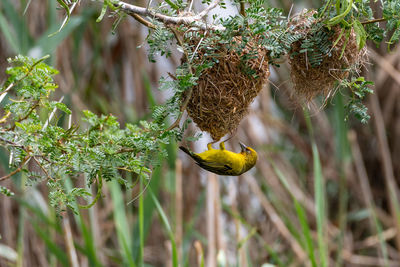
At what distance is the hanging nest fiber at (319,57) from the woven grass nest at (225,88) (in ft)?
0.45

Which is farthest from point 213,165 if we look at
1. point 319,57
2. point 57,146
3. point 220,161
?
point 57,146

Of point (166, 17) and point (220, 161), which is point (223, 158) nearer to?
point (220, 161)

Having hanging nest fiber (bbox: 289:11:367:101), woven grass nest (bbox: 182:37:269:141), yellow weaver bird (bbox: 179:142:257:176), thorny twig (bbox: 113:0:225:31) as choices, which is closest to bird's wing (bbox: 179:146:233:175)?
yellow weaver bird (bbox: 179:142:257:176)

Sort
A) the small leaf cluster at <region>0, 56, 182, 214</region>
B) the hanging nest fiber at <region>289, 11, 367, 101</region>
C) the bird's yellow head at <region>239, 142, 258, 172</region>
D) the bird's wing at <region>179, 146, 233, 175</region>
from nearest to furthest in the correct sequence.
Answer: the small leaf cluster at <region>0, 56, 182, 214</region> < the hanging nest fiber at <region>289, 11, 367, 101</region> < the bird's wing at <region>179, 146, 233, 175</region> < the bird's yellow head at <region>239, 142, 258, 172</region>

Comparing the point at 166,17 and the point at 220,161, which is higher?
the point at 166,17

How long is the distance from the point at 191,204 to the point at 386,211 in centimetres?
170

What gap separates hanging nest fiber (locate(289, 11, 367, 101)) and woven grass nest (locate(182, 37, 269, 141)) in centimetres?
14

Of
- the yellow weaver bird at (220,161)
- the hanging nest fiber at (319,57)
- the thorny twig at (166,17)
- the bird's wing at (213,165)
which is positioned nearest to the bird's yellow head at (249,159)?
the yellow weaver bird at (220,161)

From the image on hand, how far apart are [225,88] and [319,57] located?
324mm

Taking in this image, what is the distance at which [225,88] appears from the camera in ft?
5.48

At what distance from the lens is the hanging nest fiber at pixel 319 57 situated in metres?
1.64

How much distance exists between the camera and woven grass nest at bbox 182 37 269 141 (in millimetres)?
1647

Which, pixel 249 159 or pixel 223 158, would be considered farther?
pixel 249 159

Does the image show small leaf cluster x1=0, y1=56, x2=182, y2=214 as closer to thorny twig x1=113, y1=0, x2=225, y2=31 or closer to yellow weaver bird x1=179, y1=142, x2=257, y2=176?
thorny twig x1=113, y1=0, x2=225, y2=31
